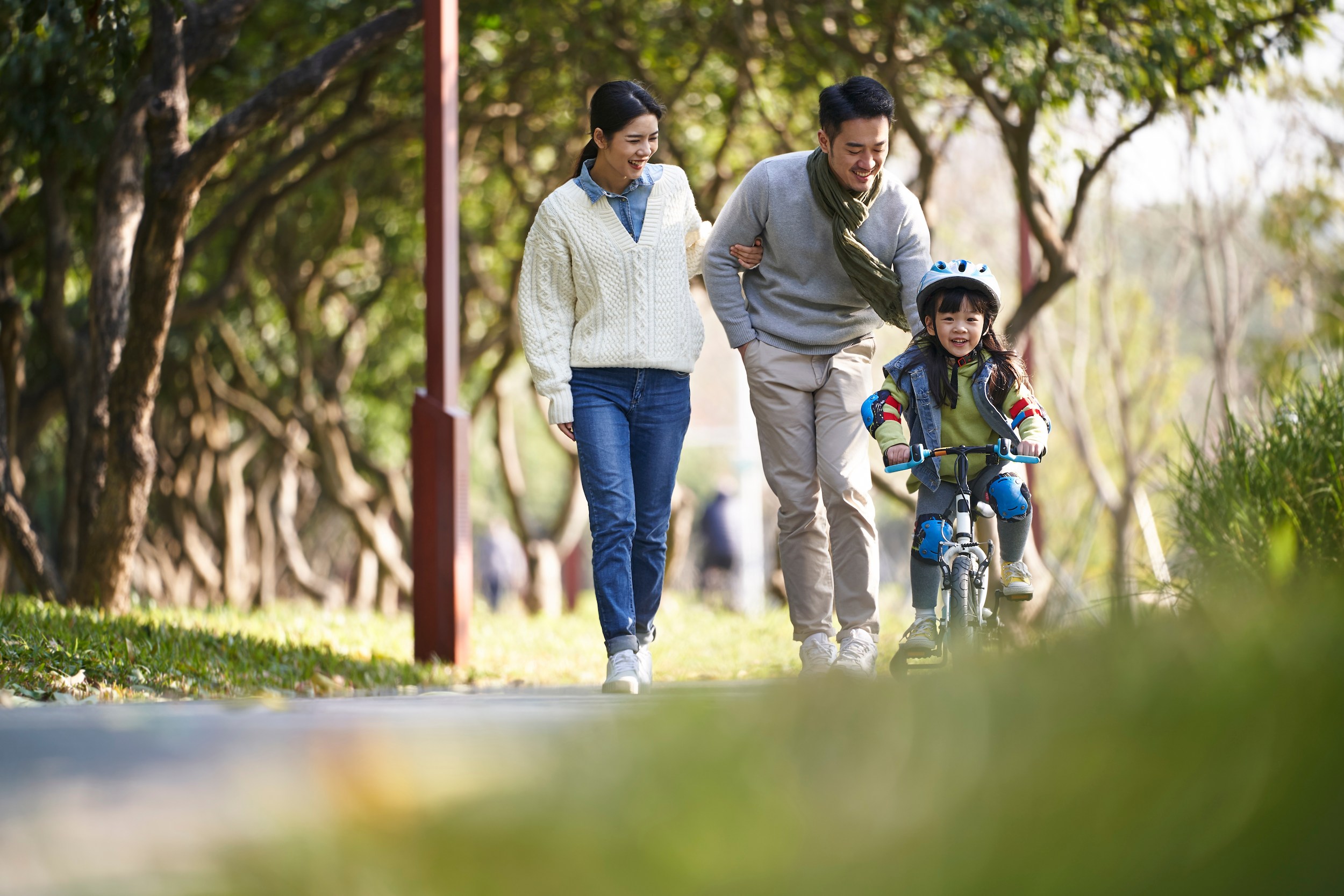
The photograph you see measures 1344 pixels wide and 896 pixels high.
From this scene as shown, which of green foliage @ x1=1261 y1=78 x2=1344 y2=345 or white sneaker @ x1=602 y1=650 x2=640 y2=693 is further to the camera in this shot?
green foliage @ x1=1261 y1=78 x2=1344 y2=345

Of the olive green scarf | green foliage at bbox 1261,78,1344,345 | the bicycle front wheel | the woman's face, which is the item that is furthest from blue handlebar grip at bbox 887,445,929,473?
green foliage at bbox 1261,78,1344,345

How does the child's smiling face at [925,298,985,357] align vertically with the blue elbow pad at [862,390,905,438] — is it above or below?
above

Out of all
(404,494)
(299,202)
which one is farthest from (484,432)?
(299,202)

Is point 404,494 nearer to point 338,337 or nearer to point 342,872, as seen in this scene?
point 338,337

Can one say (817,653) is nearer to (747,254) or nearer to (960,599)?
(960,599)

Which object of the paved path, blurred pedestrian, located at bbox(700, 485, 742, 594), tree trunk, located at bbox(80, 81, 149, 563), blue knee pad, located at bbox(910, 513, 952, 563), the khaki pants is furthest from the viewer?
blurred pedestrian, located at bbox(700, 485, 742, 594)

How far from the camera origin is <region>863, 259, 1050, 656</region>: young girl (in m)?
4.33

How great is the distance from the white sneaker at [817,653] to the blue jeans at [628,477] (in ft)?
2.00

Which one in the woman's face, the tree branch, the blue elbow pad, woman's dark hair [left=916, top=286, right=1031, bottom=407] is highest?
the tree branch

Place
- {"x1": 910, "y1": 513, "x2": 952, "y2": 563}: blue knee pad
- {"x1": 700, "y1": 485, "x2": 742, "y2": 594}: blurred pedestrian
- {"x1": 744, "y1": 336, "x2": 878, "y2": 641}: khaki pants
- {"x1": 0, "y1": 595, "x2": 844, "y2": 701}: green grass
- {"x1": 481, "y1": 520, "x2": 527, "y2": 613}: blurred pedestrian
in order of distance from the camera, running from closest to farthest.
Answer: {"x1": 910, "y1": 513, "x2": 952, "y2": 563}: blue knee pad → {"x1": 744, "y1": 336, "x2": 878, "y2": 641}: khaki pants → {"x1": 0, "y1": 595, "x2": 844, "y2": 701}: green grass → {"x1": 700, "y1": 485, "x2": 742, "y2": 594}: blurred pedestrian → {"x1": 481, "y1": 520, "x2": 527, "y2": 613}: blurred pedestrian

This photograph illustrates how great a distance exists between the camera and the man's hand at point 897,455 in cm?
418

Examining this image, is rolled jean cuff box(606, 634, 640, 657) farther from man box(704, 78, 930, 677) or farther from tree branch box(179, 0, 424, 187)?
tree branch box(179, 0, 424, 187)

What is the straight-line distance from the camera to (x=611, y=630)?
460cm

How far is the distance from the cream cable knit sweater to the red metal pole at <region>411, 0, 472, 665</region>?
1920mm
